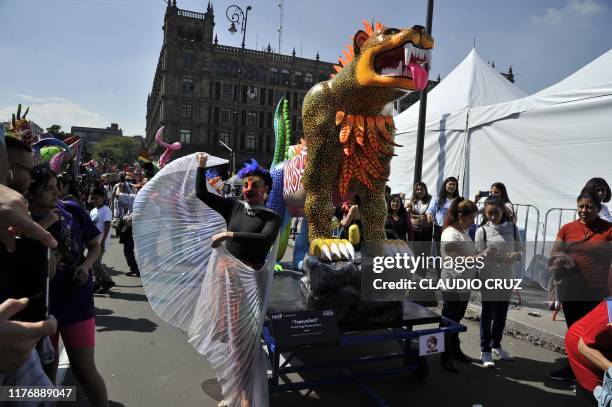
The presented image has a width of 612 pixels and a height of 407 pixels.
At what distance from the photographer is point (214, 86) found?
4103 centimetres

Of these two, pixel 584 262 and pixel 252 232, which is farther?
pixel 584 262

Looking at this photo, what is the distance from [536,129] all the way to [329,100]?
3.65 metres

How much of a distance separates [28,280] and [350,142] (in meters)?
2.42

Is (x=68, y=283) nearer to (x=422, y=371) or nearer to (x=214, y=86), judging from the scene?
(x=422, y=371)

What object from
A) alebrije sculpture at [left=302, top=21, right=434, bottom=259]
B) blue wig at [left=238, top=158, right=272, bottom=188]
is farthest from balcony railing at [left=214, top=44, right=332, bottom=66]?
blue wig at [left=238, top=158, right=272, bottom=188]

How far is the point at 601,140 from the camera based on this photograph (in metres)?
4.84

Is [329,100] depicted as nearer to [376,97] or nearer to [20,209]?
[376,97]

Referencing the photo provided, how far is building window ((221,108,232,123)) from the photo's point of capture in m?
41.5

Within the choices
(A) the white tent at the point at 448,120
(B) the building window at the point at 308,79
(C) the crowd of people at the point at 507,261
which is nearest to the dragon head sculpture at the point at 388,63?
(C) the crowd of people at the point at 507,261

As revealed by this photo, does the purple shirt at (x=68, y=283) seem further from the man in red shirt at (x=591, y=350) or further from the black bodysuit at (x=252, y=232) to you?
the man in red shirt at (x=591, y=350)

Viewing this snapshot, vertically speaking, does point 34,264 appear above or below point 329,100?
below

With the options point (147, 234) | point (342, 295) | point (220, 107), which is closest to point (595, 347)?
point (342, 295)

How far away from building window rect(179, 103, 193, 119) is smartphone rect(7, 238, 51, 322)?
41.2 meters

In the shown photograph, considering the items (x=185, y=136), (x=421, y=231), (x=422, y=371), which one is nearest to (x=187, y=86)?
(x=185, y=136)
